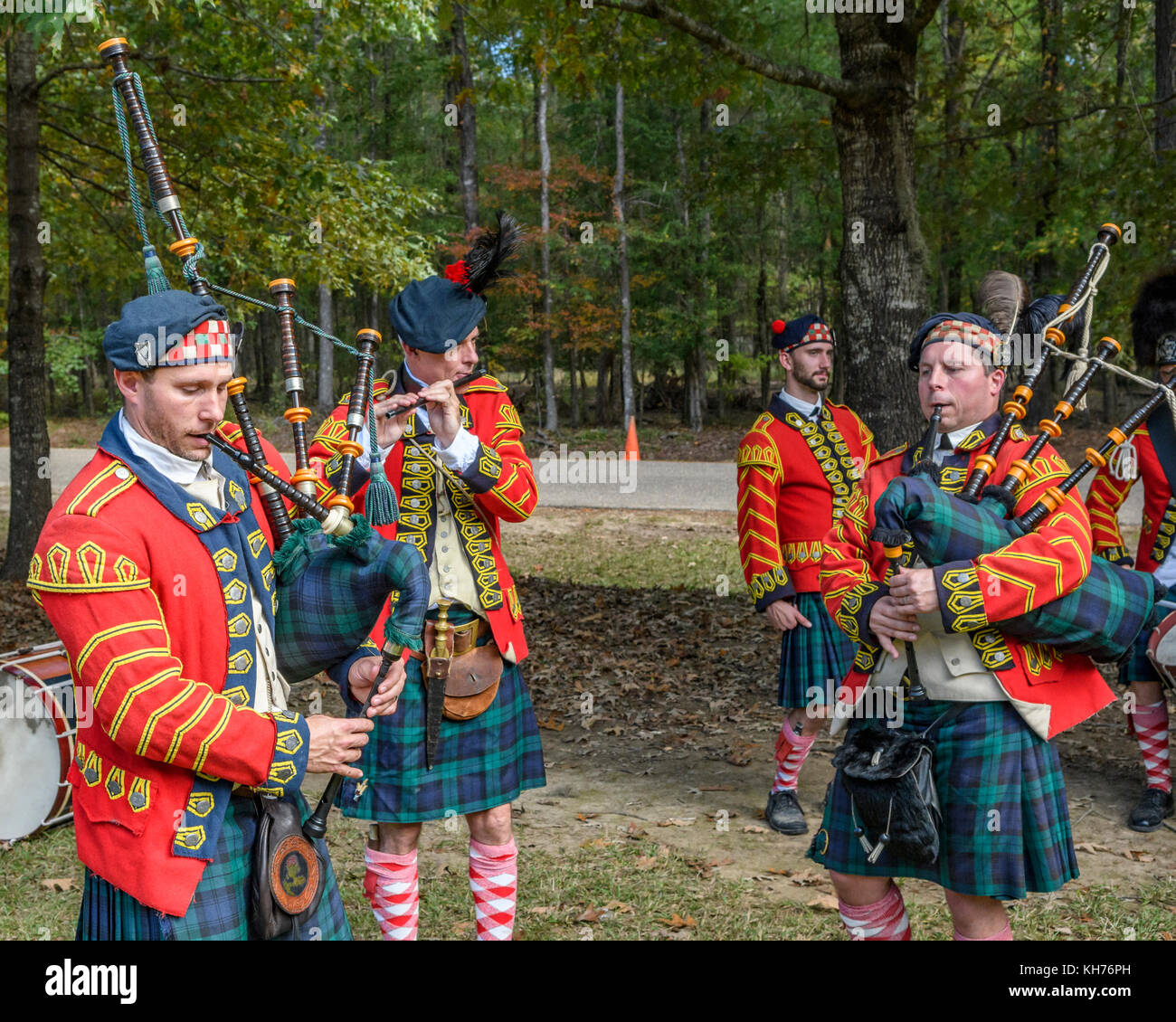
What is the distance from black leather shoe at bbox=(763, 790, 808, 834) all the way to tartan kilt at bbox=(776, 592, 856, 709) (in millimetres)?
448

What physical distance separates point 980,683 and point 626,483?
1586 cm

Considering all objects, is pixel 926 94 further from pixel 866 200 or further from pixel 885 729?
pixel 885 729

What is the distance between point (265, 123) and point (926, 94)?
19.3ft

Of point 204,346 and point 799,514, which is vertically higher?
point 204,346

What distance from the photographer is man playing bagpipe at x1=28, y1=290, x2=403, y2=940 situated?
82.4 inches

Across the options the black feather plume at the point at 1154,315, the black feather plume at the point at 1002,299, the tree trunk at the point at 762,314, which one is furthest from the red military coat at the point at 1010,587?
the tree trunk at the point at 762,314

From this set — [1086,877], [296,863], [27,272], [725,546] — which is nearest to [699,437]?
[725,546]

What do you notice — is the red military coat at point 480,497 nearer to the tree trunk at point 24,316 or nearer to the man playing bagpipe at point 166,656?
the man playing bagpipe at point 166,656

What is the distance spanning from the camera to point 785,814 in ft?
16.7

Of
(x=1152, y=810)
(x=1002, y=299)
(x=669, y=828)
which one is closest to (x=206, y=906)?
(x=1002, y=299)

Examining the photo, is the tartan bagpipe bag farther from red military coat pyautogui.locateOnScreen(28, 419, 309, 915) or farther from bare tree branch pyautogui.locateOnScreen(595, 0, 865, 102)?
bare tree branch pyautogui.locateOnScreen(595, 0, 865, 102)

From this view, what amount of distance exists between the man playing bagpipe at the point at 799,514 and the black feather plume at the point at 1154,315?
119 cm

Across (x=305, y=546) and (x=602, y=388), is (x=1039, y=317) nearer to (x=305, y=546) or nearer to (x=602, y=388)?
(x=305, y=546)

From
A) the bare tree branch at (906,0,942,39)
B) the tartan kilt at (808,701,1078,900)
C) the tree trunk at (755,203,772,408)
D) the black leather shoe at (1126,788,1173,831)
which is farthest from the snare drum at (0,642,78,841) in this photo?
the tree trunk at (755,203,772,408)
